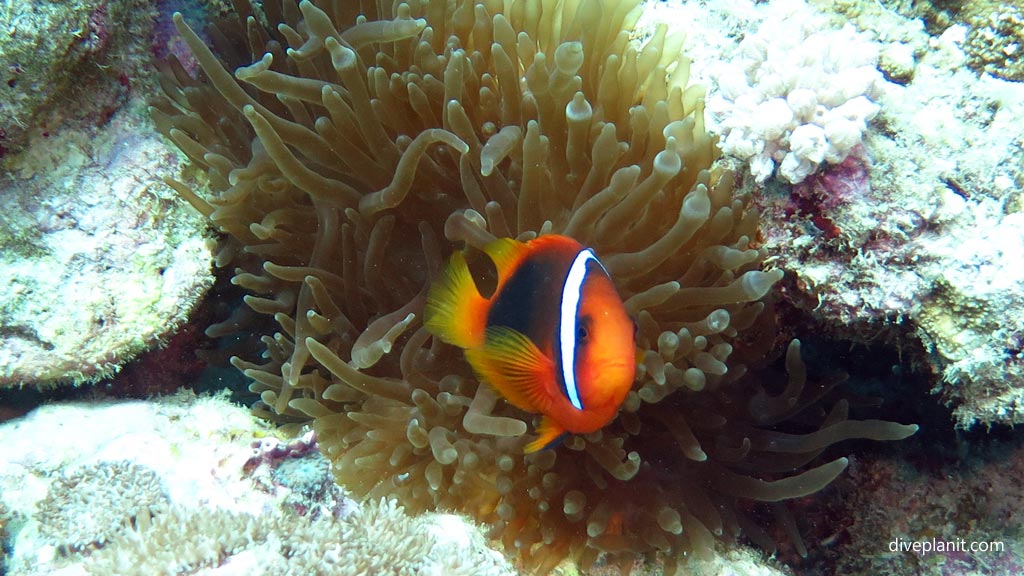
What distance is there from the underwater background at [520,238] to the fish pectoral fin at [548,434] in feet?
0.46

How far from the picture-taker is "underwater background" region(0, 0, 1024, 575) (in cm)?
184

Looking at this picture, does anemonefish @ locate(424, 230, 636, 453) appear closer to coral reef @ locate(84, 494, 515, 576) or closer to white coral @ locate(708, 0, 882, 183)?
coral reef @ locate(84, 494, 515, 576)

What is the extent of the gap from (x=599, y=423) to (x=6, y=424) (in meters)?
2.29

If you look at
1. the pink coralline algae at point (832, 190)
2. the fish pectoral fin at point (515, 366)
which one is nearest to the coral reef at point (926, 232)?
the pink coralline algae at point (832, 190)

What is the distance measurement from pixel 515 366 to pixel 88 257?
171cm

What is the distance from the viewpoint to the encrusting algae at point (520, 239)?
1.92m

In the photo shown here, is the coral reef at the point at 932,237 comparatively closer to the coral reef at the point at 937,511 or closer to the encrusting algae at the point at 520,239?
the encrusting algae at the point at 520,239

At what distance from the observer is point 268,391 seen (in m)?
2.33

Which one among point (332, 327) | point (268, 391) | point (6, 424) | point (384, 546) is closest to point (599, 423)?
point (384, 546)


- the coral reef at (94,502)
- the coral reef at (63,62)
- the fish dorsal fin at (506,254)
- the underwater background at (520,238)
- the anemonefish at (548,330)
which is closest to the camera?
the anemonefish at (548,330)

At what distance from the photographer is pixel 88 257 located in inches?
93.5

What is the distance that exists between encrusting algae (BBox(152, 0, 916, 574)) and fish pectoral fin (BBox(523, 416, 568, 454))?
0.20 ft

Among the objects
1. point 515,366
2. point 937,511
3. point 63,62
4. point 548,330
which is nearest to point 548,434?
point 515,366

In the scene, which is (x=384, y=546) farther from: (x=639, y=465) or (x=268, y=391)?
(x=268, y=391)
